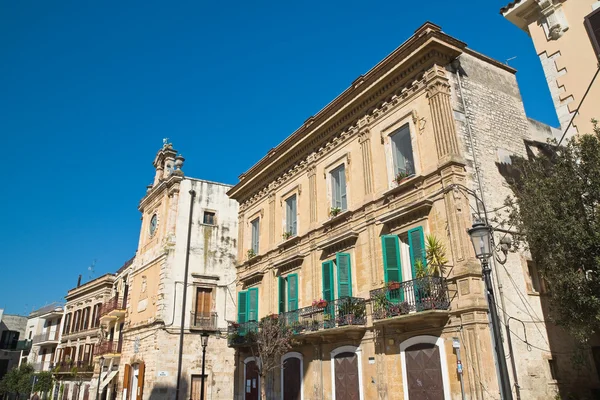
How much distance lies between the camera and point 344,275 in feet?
55.1

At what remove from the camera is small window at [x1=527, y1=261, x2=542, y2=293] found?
1402 cm

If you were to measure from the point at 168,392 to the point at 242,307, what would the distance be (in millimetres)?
6930

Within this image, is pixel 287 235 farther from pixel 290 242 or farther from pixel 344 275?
pixel 344 275

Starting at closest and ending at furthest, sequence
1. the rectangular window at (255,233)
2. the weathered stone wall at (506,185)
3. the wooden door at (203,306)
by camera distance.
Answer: the weathered stone wall at (506,185) < the rectangular window at (255,233) < the wooden door at (203,306)

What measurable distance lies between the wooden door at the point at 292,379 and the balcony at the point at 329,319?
5.32 feet

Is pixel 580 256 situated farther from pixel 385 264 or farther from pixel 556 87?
pixel 385 264

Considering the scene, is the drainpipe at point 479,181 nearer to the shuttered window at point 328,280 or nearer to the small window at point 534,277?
the small window at point 534,277

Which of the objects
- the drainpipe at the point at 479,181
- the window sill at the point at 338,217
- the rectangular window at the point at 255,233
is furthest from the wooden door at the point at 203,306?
the drainpipe at the point at 479,181

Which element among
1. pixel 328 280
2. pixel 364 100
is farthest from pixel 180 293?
pixel 364 100

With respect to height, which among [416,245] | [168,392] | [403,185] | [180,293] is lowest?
[168,392]

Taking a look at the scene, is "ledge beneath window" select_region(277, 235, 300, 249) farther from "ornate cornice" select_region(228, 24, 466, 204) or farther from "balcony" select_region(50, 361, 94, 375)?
"balcony" select_region(50, 361, 94, 375)

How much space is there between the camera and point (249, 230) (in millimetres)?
24984

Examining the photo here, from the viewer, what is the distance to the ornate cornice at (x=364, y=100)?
1491cm

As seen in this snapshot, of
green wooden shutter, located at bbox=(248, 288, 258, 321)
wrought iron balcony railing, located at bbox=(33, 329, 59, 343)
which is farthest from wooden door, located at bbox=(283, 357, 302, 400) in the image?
wrought iron balcony railing, located at bbox=(33, 329, 59, 343)
